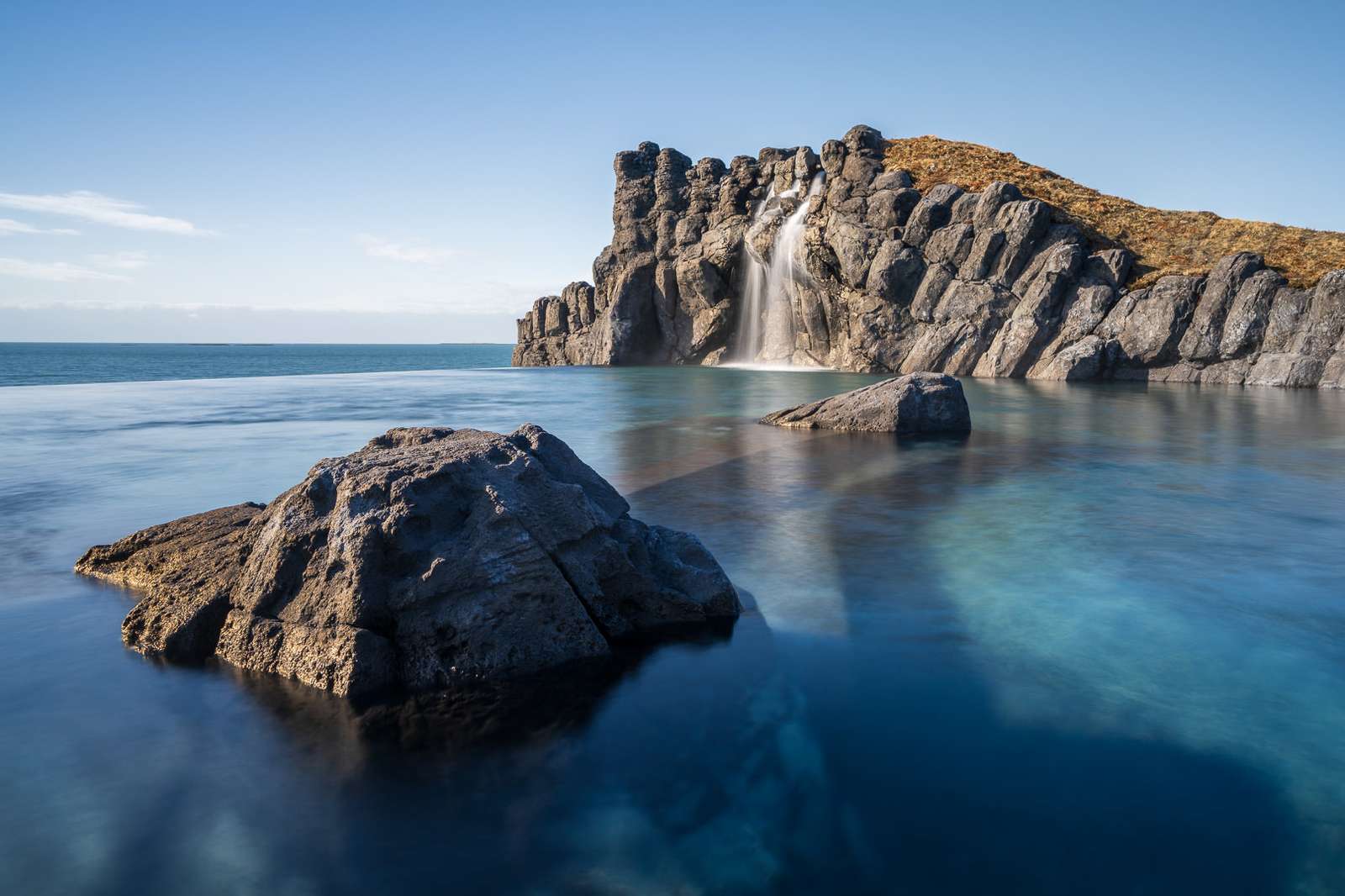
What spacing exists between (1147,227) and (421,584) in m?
55.5

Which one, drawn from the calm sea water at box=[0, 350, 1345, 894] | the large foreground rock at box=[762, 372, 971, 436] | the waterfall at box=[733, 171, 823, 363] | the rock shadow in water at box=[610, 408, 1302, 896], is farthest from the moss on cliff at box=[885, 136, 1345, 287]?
the rock shadow in water at box=[610, 408, 1302, 896]

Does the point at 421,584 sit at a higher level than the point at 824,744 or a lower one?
higher

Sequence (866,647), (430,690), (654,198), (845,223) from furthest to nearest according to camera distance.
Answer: (654,198)
(845,223)
(866,647)
(430,690)

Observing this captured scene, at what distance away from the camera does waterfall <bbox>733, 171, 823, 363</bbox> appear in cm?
5931

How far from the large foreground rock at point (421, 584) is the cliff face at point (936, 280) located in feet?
132

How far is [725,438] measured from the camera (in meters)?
18.7

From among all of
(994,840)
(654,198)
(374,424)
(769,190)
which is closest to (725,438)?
(374,424)

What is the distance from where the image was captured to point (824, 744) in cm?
514

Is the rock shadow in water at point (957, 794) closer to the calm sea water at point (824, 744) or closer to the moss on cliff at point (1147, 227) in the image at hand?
the calm sea water at point (824, 744)

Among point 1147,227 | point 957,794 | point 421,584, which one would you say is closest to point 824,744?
point 957,794

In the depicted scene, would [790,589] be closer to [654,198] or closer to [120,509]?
[120,509]

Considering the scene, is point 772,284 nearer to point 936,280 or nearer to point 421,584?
point 936,280

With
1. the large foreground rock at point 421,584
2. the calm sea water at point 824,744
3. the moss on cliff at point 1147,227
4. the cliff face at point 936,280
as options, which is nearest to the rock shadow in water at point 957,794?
the calm sea water at point 824,744

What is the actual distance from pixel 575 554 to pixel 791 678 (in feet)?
6.34
